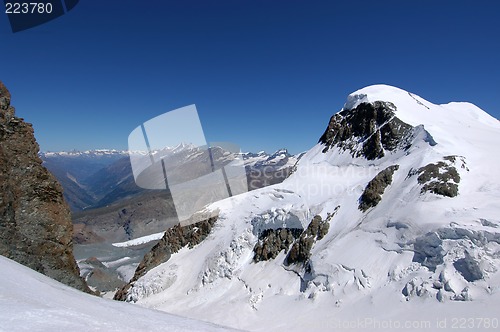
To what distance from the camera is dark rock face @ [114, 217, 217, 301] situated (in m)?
35.9

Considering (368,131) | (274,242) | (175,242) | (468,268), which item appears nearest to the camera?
(468,268)

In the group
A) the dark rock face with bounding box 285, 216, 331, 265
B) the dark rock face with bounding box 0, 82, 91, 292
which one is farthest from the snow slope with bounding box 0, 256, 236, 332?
the dark rock face with bounding box 285, 216, 331, 265

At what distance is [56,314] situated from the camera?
15.0 ft

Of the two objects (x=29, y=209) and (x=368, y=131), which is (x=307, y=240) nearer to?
(x=368, y=131)

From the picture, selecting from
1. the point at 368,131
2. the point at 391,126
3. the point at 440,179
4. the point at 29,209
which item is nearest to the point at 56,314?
the point at 29,209

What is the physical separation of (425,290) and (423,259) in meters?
2.03

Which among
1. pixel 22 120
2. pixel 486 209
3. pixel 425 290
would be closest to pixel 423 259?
pixel 425 290

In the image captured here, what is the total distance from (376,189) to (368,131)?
1136cm

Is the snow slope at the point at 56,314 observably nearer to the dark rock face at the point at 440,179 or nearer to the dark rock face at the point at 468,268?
the dark rock face at the point at 468,268

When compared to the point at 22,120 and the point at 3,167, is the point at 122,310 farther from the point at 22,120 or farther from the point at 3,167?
the point at 22,120

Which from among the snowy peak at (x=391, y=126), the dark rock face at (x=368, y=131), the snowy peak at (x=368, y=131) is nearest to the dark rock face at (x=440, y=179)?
the snowy peak at (x=391, y=126)

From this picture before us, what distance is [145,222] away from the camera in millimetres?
188500

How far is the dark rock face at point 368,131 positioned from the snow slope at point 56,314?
2898 centimetres

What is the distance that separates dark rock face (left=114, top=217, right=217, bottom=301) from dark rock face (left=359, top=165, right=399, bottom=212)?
1670cm
